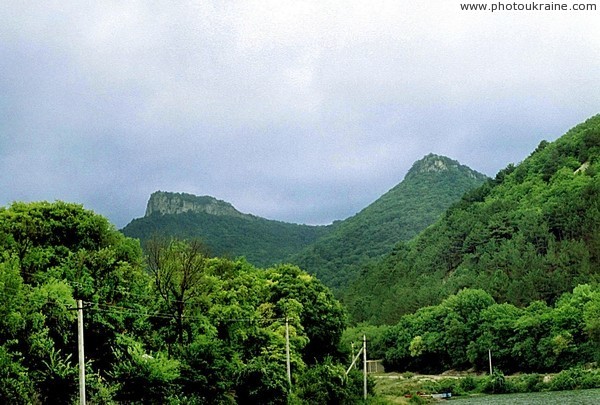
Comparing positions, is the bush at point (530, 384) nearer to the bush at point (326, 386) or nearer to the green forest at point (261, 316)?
the green forest at point (261, 316)

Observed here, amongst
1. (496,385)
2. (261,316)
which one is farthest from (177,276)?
(496,385)

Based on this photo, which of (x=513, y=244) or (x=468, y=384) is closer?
(x=468, y=384)

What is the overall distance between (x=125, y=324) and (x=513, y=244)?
305 ft

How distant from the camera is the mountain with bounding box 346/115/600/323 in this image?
10281 cm

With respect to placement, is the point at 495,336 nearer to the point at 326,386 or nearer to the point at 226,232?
the point at 326,386

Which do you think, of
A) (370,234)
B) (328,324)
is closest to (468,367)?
(328,324)

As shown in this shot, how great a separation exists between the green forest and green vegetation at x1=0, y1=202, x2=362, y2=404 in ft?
0.26

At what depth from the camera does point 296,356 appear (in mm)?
50000

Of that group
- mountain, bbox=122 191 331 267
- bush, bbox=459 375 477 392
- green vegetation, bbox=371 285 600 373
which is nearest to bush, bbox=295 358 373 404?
bush, bbox=459 375 477 392

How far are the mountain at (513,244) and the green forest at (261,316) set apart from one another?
1.24 ft

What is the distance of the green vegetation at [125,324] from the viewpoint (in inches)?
1155

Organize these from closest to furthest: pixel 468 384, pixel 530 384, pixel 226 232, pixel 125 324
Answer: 1. pixel 125 324
2. pixel 530 384
3. pixel 468 384
4. pixel 226 232

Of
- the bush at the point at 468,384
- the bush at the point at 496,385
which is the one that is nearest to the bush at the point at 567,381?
the bush at the point at 496,385

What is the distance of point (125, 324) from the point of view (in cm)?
3553
